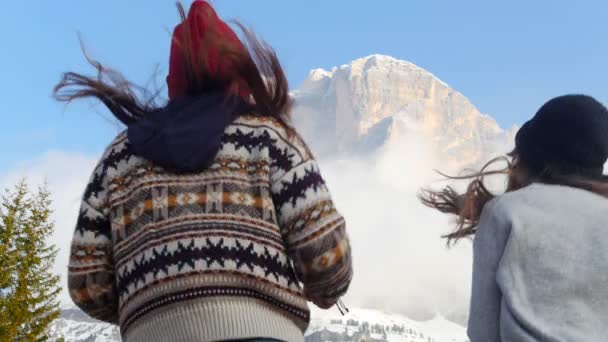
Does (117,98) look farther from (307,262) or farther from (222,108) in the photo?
(307,262)

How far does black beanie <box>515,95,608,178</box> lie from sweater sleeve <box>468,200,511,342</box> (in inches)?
17.3

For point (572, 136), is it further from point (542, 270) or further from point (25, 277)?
point (25, 277)

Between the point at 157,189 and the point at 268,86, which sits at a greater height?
the point at 268,86

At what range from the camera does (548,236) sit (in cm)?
307

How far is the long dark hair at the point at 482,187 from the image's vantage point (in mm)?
3395

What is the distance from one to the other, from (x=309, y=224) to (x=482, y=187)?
50.6 inches

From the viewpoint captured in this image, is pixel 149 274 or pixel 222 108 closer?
pixel 149 274

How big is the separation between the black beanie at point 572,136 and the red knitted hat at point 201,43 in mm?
1426

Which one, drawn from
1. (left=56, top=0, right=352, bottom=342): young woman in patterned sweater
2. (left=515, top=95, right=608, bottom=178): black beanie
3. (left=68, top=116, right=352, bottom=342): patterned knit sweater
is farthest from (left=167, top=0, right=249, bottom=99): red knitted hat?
(left=515, top=95, right=608, bottom=178): black beanie

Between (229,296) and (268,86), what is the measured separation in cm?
91

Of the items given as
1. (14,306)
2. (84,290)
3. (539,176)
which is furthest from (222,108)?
(14,306)

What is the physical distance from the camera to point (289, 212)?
2.77m

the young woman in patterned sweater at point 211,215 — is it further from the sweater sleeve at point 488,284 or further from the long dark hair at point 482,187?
the long dark hair at point 482,187

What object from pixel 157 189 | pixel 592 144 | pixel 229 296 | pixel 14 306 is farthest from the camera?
pixel 14 306
